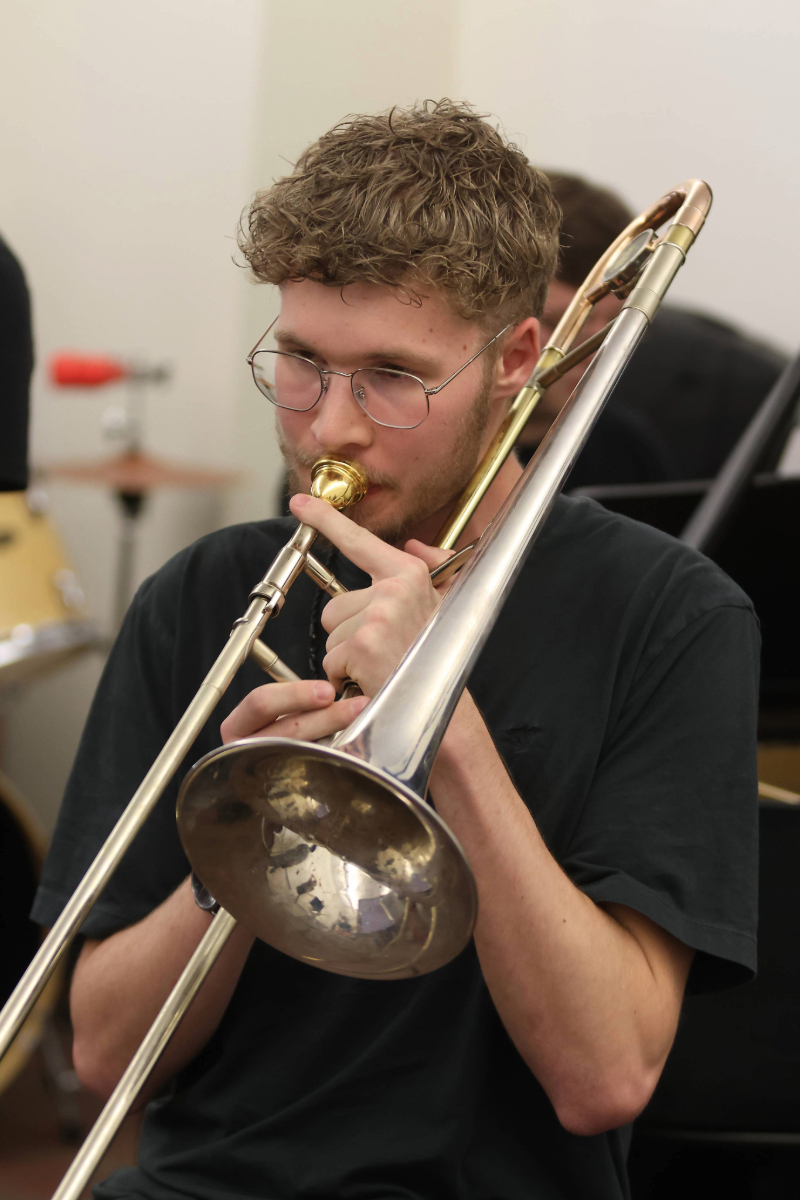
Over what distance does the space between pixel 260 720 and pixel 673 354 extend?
6.75ft

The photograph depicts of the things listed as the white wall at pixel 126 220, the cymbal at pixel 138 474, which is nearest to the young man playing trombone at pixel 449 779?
the cymbal at pixel 138 474

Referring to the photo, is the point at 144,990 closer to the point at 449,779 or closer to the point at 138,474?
the point at 449,779

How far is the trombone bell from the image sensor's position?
2.61ft

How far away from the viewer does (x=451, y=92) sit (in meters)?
2.75

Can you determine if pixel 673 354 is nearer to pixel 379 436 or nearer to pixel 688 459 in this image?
pixel 688 459

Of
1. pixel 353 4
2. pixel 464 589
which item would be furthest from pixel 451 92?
pixel 464 589

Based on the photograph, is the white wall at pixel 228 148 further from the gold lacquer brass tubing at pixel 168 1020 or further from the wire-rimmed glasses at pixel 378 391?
the gold lacquer brass tubing at pixel 168 1020

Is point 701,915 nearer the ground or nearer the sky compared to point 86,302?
nearer the sky

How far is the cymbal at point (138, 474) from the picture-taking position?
3064 millimetres

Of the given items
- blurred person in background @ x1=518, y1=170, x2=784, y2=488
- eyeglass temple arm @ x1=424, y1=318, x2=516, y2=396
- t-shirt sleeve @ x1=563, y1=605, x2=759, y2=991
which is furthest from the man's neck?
blurred person in background @ x1=518, y1=170, x2=784, y2=488

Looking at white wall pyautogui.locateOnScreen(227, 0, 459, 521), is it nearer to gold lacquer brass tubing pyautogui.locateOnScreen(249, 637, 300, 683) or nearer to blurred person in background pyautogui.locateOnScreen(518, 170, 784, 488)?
blurred person in background pyautogui.locateOnScreen(518, 170, 784, 488)

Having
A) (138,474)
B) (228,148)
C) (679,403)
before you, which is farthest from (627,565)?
(228,148)

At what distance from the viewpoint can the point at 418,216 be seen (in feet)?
3.53

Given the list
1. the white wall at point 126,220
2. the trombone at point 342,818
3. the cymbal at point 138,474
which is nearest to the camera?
the trombone at point 342,818
